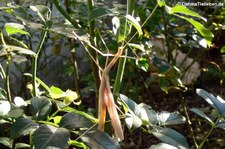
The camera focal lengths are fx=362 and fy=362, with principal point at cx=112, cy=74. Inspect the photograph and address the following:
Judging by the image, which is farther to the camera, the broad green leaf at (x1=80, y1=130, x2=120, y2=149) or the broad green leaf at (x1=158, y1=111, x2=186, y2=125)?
the broad green leaf at (x1=158, y1=111, x2=186, y2=125)

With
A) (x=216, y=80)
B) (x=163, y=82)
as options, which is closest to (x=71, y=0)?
(x=163, y=82)

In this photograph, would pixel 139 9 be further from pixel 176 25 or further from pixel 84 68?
pixel 84 68

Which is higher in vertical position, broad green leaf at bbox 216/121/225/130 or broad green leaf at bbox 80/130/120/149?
broad green leaf at bbox 80/130/120/149

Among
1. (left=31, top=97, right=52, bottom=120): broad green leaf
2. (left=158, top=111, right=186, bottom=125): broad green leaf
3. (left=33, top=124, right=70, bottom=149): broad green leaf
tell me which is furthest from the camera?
(left=158, top=111, right=186, bottom=125): broad green leaf

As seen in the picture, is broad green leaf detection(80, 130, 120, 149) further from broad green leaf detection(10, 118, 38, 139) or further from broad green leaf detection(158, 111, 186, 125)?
broad green leaf detection(158, 111, 186, 125)

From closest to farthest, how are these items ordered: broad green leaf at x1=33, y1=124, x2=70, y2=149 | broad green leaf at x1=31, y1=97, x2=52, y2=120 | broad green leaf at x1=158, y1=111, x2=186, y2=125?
1. broad green leaf at x1=33, y1=124, x2=70, y2=149
2. broad green leaf at x1=31, y1=97, x2=52, y2=120
3. broad green leaf at x1=158, y1=111, x2=186, y2=125

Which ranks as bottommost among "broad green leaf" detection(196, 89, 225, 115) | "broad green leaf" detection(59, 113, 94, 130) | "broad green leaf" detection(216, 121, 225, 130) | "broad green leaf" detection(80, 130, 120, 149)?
"broad green leaf" detection(216, 121, 225, 130)

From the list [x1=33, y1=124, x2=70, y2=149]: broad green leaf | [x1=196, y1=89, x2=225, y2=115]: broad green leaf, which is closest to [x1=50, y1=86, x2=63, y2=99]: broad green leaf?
[x1=33, y1=124, x2=70, y2=149]: broad green leaf

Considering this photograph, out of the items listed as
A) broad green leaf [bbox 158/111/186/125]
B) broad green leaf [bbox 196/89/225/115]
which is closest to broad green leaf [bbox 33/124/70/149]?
broad green leaf [bbox 158/111/186/125]
